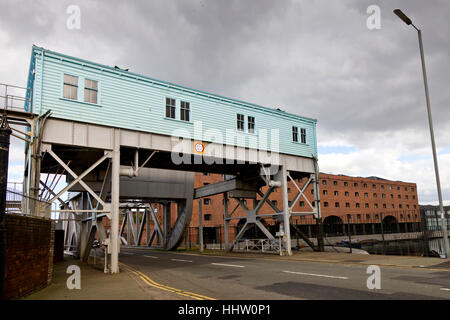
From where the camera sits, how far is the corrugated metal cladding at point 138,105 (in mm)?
16562

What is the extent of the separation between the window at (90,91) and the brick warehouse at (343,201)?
139ft

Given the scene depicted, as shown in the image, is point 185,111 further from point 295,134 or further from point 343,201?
point 343,201

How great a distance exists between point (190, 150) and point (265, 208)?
49.0m

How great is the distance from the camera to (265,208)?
67.5m

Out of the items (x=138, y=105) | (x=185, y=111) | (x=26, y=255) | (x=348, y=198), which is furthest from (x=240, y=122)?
(x=348, y=198)

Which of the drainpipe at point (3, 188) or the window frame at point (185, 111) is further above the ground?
the window frame at point (185, 111)

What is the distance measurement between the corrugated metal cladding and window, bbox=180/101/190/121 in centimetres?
23

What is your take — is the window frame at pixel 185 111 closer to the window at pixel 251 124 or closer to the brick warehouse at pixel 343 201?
the window at pixel 251 124

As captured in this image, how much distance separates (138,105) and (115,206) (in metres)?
5.81

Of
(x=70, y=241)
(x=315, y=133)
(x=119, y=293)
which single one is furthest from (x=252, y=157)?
(x=70, y=241)

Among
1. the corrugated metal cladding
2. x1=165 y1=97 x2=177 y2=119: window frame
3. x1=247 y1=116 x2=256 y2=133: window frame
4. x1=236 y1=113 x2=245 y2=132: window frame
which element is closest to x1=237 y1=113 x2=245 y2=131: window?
x1=236 y1=113 x2=245 y2=132: window frame

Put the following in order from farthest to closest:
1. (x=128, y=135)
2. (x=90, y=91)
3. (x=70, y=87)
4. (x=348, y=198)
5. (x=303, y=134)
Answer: (x=348, y=198), (x=303, y=134), (x=128, y=135), (x=90, y=91), (x=70, y=87)

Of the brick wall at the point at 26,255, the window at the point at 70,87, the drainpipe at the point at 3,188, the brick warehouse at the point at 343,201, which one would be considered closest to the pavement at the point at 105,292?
the brick wall at the point at 26,255

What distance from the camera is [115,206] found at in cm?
1692
